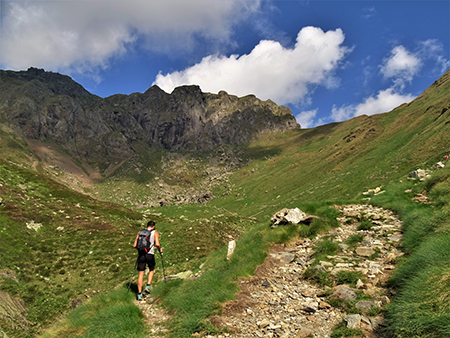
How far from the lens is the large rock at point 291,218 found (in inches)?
652

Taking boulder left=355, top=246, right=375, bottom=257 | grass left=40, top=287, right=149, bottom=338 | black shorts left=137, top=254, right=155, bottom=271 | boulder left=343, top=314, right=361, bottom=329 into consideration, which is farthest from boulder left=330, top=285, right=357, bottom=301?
black shorts left=137, top=254, right=155, bottom=271

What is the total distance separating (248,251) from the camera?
13.4m

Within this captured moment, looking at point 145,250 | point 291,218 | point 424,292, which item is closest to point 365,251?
point 424,292

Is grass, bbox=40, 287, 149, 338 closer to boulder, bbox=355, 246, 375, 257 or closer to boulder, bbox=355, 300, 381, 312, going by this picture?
boulder, bbox=355, 300, 381, 312

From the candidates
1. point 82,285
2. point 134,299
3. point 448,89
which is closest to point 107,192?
point 82,285

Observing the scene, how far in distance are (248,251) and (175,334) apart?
658cm

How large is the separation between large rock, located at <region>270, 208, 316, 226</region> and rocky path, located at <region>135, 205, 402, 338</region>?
2.77 meters

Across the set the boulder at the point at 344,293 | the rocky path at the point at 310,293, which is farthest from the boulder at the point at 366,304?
the boulder at the point at 344,293

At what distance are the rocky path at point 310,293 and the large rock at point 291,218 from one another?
2.77m

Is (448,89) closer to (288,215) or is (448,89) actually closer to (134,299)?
(288,215)

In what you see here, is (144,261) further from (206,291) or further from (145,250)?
(206,291)

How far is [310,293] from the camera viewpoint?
28.9ft

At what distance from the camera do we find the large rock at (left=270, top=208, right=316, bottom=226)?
16.6 metres

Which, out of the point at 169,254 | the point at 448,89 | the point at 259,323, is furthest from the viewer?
the point at 448,89
